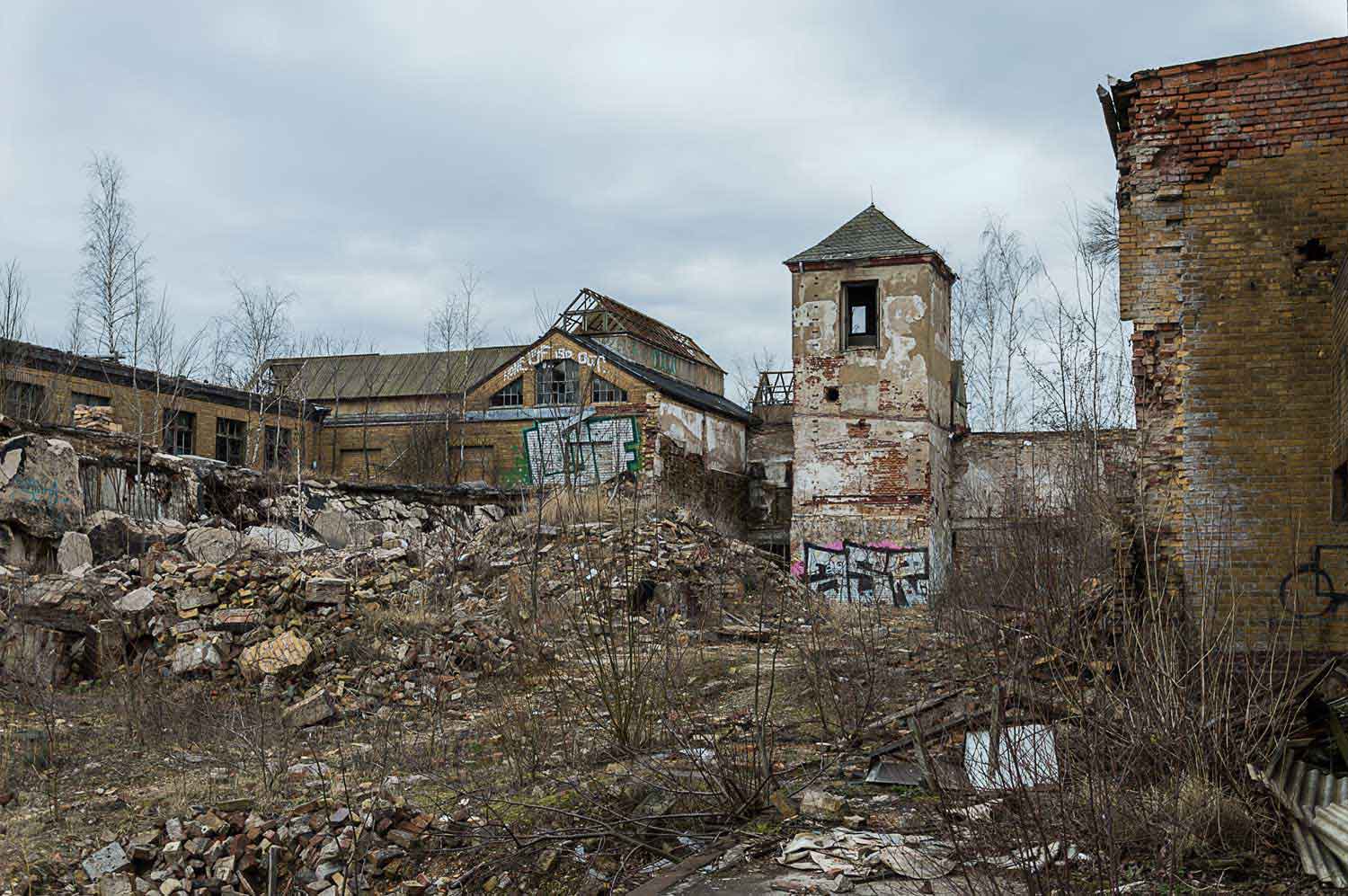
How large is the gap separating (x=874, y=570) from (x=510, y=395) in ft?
38.0

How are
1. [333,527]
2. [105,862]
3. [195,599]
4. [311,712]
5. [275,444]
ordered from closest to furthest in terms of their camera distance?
[105,862]
[311,712]
[195,599]
[333,527]
[275,444]

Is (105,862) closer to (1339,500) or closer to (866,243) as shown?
(1339,500)

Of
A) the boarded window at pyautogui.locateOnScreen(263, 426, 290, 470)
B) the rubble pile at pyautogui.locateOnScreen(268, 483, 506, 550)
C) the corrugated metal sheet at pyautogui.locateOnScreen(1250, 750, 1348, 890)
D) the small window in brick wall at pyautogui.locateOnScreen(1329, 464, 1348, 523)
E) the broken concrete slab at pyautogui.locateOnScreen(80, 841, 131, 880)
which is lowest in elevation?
the broken concrete slab at pyautogui.locateOnScreen(80, 841, 131, 880)

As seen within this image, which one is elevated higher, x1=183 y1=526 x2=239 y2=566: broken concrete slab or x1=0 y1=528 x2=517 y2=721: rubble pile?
x1=183 y1=526 x2=239 y2=566: broken concrete slab

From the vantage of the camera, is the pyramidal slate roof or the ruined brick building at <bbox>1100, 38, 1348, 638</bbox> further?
the pyramidal slate roof

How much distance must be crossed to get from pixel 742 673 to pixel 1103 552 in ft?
12.7

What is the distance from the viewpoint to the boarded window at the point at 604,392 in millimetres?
27234

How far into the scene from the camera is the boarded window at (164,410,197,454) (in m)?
28.5

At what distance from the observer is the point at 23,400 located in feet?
82.2

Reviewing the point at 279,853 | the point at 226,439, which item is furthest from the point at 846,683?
the point at 226,439

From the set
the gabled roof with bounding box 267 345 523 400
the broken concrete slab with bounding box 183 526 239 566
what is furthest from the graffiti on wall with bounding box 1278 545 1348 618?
the gabled roof with bounding box 267 345 523 400

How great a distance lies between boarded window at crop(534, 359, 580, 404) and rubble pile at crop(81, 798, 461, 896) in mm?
20705

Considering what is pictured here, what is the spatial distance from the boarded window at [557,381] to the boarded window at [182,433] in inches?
371

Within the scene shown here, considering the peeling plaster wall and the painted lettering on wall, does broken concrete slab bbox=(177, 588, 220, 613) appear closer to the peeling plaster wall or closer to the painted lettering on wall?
the peeling plaster wall
